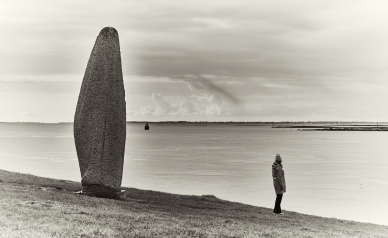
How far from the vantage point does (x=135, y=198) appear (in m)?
18.1

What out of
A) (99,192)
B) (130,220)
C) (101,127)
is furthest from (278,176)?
(130,220)

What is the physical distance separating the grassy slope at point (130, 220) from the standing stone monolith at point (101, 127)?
123 centimetres

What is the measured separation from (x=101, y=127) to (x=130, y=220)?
5.20 m

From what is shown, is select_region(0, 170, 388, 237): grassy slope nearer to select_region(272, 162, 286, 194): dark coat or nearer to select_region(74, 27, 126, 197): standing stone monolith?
select_region(74, 27, 126, 197): standing stone monolith

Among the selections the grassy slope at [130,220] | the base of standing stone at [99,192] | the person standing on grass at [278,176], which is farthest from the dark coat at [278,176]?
the base of standing stone at [99,192]

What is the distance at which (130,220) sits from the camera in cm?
1143

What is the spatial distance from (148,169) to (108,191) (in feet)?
83.7

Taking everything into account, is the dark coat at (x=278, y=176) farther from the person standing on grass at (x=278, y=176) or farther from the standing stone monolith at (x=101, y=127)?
the standing stone monolith at (x=101, y=127)

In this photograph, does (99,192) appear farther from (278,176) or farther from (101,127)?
(278,176)

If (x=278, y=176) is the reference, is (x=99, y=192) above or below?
below

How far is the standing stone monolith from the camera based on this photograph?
1571 centimetres

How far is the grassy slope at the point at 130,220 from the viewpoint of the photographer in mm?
9742

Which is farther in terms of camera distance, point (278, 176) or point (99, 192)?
point (278, 176)

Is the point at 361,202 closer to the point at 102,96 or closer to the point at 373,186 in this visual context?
the point at 373,186
